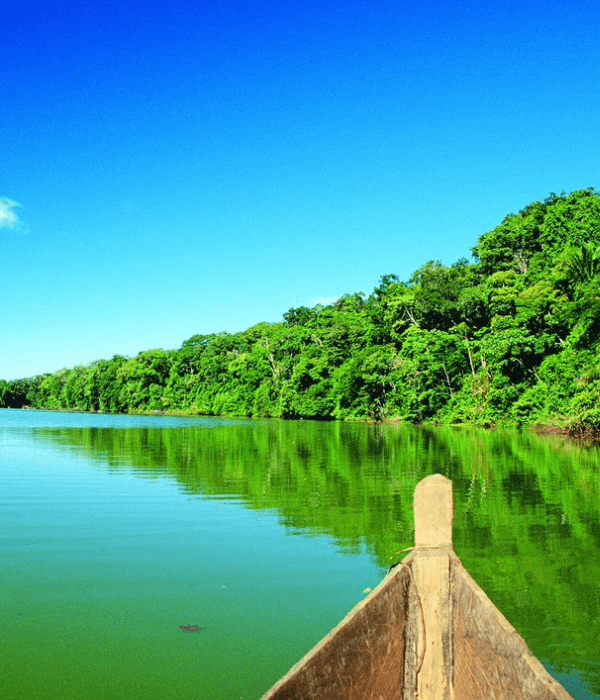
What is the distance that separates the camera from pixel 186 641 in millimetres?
5012

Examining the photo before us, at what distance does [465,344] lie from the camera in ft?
138

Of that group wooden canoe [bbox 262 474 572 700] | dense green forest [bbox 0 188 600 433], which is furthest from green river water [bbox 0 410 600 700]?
dense green forest [bbox 0 188 600 433]

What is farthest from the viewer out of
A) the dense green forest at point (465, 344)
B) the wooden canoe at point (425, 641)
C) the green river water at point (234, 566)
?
the dense green forest at point (465, 344)

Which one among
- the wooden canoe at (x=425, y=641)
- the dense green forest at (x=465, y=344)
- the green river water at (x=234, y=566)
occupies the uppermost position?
the dense green forest at (x=465, y=344)

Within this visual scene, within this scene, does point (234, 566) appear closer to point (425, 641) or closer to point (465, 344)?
point (425, 641)

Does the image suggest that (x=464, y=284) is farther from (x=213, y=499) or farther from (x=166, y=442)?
(x=213, y=499)

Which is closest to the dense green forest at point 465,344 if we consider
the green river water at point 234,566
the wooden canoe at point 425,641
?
the green river water at point 234,566

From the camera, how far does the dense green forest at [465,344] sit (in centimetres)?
3244

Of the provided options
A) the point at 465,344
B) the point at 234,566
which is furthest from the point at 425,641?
the point at 465,344

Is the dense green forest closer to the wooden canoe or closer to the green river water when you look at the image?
the green river water

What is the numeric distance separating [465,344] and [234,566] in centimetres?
3668

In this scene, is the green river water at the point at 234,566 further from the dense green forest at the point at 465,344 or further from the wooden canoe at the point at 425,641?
the dense green forest at the point at 465,344

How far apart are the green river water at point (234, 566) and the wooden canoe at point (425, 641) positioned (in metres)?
0.25

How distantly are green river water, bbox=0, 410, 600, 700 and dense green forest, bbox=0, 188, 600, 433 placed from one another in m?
15.1
